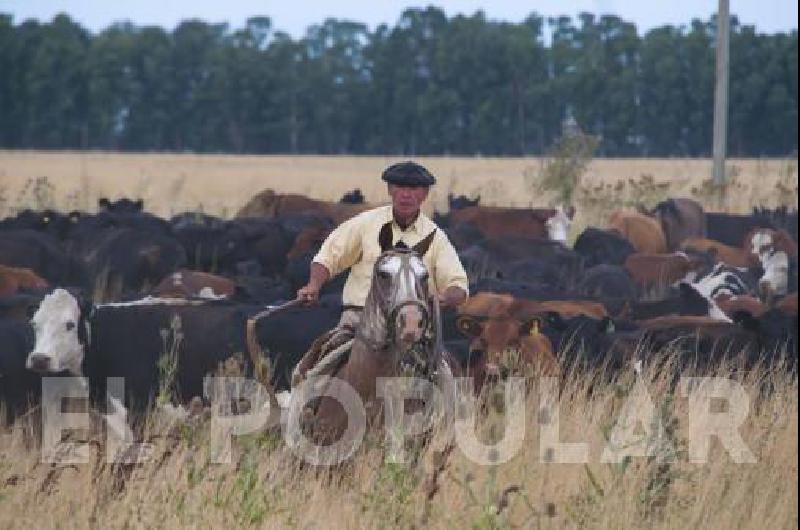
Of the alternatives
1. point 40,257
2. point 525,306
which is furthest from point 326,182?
point 525,306

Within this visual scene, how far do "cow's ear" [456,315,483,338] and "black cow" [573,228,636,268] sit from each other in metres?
11.1

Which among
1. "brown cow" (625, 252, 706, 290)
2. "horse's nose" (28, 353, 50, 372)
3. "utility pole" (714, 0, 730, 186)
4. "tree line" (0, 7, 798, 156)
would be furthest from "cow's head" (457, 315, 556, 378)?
"tree line" (0, 7, 798, 156)

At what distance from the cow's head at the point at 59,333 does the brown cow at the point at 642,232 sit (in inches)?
599

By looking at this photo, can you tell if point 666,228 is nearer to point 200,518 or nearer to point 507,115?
point 200,518

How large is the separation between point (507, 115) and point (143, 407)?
263ft

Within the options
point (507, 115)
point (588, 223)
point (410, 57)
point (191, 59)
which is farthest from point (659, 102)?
point (588, 223)

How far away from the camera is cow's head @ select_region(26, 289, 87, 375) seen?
13297mm

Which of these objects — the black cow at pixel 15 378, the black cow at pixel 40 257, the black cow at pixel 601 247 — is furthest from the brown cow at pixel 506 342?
the black cow at pixel 601 247

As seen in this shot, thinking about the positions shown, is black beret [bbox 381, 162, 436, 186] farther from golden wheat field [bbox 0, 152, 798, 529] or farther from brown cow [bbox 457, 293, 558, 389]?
brown cow [bbox 457, 293, 558, 389]

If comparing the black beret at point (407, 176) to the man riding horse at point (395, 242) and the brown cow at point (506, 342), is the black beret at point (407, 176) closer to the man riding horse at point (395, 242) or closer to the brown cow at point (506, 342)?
the man riding horse at point (395, 242)

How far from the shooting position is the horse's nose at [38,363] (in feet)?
42.6

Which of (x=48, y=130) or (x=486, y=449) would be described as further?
(x=48, y=130)

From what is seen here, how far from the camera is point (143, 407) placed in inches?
544

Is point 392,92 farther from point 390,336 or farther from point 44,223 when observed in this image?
point 390,336
